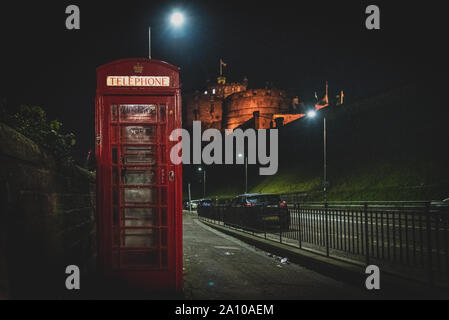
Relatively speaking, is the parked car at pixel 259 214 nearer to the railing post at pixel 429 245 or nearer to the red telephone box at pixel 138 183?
the railing post at pixel 429 245

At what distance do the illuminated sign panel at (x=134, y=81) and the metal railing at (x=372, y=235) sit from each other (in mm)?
4352

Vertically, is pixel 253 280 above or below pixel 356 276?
below

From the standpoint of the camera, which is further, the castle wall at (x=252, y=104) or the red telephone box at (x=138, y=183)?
the castle wall at (x=252, y=104)

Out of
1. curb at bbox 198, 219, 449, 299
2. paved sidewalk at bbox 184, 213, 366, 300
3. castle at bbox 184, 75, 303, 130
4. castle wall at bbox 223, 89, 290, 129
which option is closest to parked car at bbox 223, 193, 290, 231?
curb at bbox 198, 219, 449, 299

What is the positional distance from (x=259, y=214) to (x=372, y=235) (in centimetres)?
693

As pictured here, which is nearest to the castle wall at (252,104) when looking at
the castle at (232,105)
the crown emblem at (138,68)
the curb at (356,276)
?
the castle at (232,105)

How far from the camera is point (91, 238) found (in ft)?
23.7

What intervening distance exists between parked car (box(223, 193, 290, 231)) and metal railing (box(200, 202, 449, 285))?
78 millimetres

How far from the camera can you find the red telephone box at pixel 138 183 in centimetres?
568

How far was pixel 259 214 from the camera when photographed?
14.1 metres

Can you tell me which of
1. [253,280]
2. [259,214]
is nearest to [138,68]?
[253,280]

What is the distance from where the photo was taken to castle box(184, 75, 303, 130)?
4040 inches

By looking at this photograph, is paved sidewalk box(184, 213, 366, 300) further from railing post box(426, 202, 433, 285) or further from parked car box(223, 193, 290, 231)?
parked car box(223, 193, 290, 231)

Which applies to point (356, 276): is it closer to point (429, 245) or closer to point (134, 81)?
point (429, 245)
